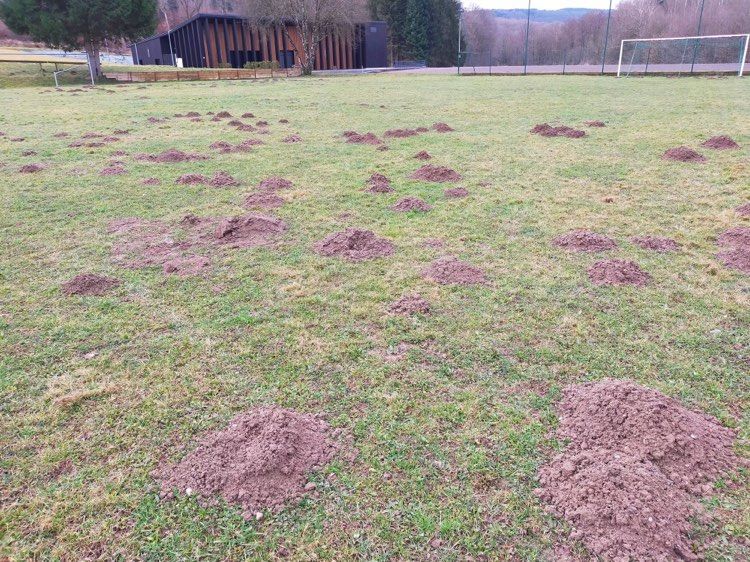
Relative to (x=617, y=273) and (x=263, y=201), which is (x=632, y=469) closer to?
(x=617, y=273)

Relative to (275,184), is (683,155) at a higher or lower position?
higher

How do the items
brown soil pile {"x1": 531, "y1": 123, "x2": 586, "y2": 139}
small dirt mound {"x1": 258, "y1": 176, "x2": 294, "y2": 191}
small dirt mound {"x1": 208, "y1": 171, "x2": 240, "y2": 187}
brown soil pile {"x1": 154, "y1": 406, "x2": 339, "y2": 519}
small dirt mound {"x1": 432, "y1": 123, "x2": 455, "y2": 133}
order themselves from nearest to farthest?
brown soil pile {"x1": 154, "y1": 406, "x2": 339, "y2": 519} → small dirt mound {"x1": 258, "y1": 176, "x2": 294, "y2": 191} → small dirt mound {"x1": 208, "y1": 171, "x2": 240, "y2": 187} → brown soil pile {"x1": 531, "y1": 123, "x2": 586, "y2": 139} → small dirt mound {"x1": 432, "y1": 123, "x2": 455, "y2": 133}

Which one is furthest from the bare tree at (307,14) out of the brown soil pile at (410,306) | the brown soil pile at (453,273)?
the brown soil pile at (410,306)

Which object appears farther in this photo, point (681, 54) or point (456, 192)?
point (681, 54)

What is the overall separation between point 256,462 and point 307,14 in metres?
44.0

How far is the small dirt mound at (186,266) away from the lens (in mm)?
5098

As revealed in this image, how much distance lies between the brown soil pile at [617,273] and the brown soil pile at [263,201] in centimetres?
435

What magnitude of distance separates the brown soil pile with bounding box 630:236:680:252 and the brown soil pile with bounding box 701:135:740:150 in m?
5.76

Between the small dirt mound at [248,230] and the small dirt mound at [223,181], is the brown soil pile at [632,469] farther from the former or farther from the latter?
the small dirt mound at [223,181]

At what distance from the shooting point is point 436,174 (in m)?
8.36

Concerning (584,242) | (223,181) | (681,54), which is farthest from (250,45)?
(584,242)

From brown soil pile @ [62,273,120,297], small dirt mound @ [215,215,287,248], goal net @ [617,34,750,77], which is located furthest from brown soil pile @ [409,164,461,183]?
goal net @ [617,34,750,77]

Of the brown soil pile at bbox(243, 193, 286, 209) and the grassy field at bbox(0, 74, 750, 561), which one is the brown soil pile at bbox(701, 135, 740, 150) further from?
the brown soil pile at bbox(243, 193, 286, 209)

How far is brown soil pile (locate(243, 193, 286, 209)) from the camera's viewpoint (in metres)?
7.16
